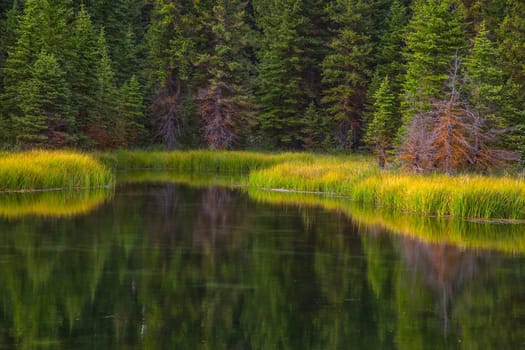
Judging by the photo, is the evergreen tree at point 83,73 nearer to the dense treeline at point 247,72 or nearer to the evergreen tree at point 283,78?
the dense treeline at point 247,72

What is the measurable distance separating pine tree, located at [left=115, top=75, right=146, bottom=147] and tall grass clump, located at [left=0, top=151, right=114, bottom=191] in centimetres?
1734

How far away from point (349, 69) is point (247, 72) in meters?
7.73

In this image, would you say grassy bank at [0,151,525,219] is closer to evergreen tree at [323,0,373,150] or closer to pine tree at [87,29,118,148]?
pine tree at [87,29,118,148]

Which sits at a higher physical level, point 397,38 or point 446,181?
point 397,38

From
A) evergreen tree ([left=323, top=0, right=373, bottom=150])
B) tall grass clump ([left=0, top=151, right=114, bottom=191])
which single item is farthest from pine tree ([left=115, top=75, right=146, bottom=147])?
tall grass clump ([left=0, top=151, right=114, bottom=191])

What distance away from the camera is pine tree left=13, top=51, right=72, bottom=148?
40.7m

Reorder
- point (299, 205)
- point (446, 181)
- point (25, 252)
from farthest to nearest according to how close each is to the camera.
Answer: point (299, 205)
point (446, 181)
point (25, 252)

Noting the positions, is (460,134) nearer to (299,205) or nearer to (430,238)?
(299,205)

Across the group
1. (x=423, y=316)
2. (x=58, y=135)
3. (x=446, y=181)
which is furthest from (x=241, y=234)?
(x=58, y=135)

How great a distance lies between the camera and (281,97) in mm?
59375

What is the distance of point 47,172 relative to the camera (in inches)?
1217

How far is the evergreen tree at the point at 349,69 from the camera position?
55.2m

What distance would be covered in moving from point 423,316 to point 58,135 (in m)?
33.8

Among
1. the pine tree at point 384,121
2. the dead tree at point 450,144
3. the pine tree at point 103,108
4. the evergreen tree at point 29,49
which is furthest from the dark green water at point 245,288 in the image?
the pine tree at point 103,108
